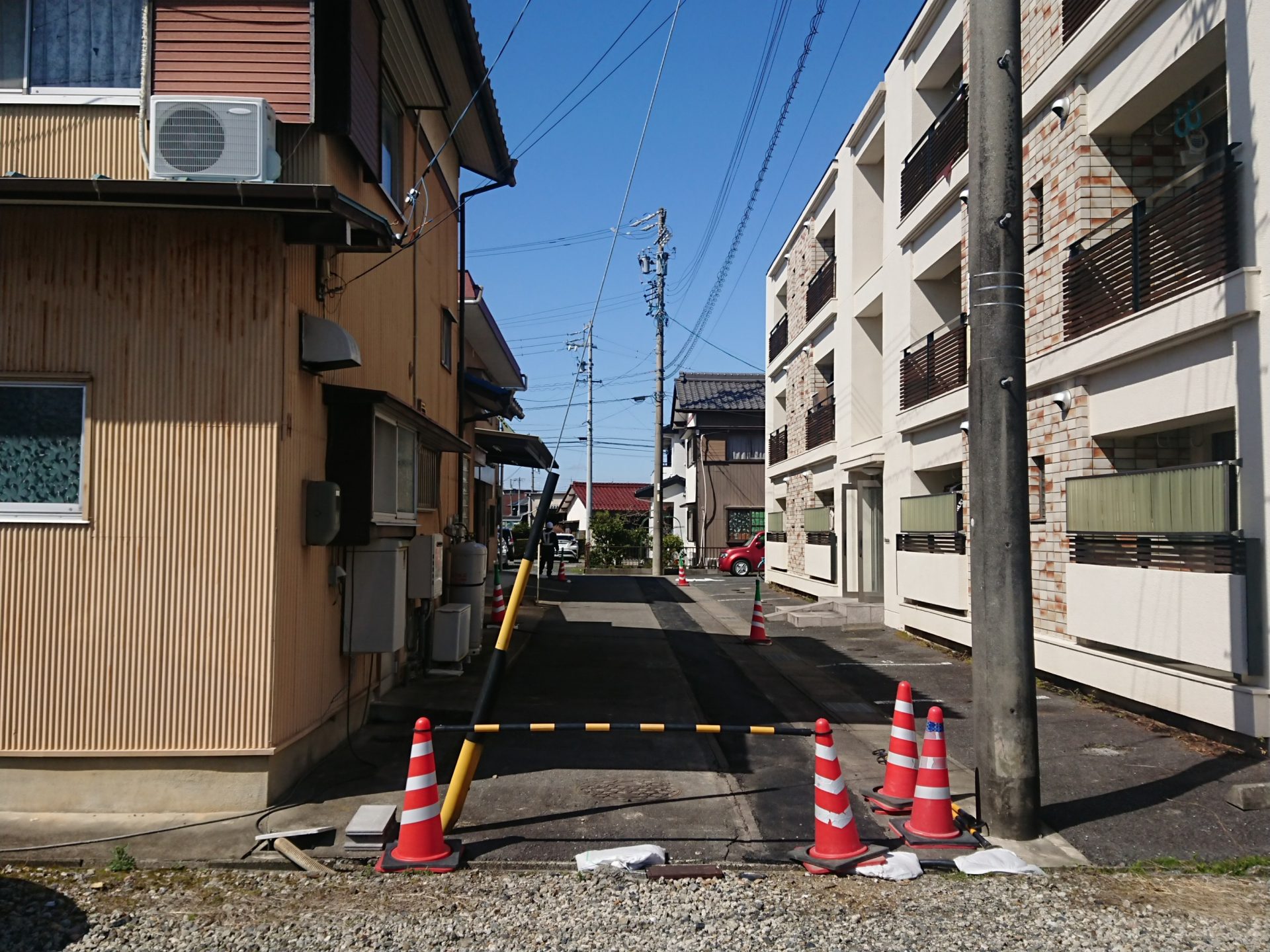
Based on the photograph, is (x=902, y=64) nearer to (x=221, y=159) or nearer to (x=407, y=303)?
(x=407, y=303)

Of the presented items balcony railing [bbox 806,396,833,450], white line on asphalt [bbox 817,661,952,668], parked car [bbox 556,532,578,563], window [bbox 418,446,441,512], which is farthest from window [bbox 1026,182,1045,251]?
parked car [bbox 556,532,578,563]

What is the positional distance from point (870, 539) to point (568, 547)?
27.6 m

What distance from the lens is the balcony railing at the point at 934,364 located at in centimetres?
1423

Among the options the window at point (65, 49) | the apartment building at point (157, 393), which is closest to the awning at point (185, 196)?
the apartment building at point (157, 393)

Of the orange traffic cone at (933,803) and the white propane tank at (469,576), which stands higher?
the white propane tank at (469,576)

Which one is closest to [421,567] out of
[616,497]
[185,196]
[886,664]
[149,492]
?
[149,492]

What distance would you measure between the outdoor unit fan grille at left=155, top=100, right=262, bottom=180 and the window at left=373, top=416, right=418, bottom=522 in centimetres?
228

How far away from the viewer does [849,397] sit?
20.6 metres

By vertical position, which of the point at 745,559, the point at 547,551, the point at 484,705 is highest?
the point at 547,551

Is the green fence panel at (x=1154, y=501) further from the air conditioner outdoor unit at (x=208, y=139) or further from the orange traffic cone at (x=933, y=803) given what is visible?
the air conditioner outdoor unit at (x=208, y=139)

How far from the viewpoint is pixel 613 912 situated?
483 cm

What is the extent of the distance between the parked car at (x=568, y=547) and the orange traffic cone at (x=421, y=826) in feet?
126

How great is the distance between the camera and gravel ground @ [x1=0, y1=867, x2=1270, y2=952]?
14.7ft

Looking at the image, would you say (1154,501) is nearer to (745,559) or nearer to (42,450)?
(42,450)
